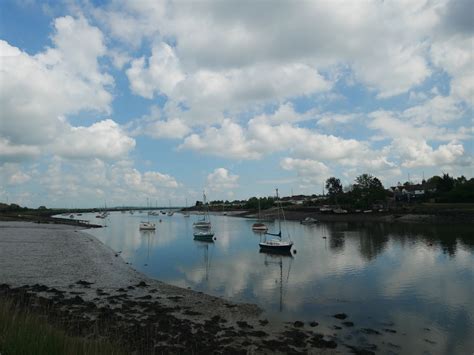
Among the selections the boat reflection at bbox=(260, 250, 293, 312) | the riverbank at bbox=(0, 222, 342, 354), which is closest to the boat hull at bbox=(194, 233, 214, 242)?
the boat reflection at bbox=(260, 250, 293, 312)

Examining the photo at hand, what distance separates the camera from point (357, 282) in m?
33.3

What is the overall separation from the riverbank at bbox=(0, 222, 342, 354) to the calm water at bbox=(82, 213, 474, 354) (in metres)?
2.09

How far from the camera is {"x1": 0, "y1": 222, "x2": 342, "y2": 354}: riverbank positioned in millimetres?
17844

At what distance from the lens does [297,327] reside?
69.5ft

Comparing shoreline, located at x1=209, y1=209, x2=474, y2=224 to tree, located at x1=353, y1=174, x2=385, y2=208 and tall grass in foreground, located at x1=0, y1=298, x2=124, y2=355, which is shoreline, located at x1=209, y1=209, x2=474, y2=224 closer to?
tree, located at x1=353, y1=174, x2=385, y2=208

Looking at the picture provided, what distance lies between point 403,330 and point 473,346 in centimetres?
345

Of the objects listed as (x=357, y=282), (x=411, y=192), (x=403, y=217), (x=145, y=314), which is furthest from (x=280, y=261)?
(x=411, y=192)

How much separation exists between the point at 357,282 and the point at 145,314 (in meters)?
19.6

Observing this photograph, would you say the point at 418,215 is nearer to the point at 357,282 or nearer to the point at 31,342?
the point at 357,282

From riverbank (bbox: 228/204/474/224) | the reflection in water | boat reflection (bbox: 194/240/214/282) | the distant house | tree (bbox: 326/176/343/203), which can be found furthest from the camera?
tree (bbox: 326/176/343/203)

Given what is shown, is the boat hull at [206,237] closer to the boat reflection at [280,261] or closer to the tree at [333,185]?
the boat reflection at [280,261]

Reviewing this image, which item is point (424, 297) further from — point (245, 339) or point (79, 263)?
point (79, 263)

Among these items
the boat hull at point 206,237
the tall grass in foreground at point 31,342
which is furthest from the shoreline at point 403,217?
the tall grass in foreground at point 31,342

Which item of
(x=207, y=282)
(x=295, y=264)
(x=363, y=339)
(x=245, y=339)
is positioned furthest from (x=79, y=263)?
(x=363, y=339)
